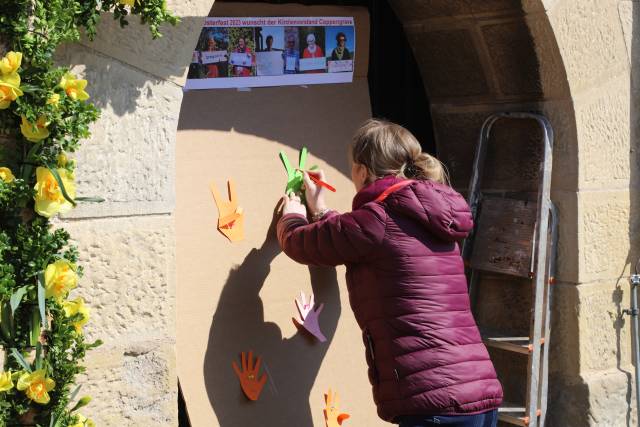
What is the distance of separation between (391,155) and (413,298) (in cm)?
41

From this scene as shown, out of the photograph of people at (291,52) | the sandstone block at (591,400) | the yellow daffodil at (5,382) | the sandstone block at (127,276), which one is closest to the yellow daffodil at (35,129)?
the sandstone block at (127,276)

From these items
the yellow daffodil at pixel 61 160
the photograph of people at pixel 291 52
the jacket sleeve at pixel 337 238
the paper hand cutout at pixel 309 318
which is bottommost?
the paper hand cutout at pixel 309 318

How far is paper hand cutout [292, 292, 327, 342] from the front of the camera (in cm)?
319

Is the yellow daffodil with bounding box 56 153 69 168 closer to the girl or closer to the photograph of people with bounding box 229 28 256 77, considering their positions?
the girl

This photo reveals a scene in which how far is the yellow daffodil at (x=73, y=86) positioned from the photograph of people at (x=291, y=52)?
1.16m

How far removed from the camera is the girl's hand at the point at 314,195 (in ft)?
10.1

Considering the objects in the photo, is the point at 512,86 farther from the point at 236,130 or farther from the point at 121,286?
the point at 121,286

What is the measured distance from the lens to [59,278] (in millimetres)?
2184

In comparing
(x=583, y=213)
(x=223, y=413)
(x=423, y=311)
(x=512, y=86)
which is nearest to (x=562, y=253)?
(x=583, y=213)

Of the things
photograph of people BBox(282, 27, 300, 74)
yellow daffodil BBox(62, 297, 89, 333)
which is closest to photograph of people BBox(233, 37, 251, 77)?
photograph of people BBox(282, 27, 300, 74)

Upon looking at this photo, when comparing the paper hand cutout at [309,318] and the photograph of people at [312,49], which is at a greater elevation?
the photograph of people at [312,49]

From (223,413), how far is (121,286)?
27.6 inches

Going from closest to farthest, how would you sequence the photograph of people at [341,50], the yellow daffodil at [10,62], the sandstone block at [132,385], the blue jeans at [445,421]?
the yellow daffodil at [10,62] < the sandstone block at [132,385] < the blue jeans at [445,421] < the photograph of people at [341,50]

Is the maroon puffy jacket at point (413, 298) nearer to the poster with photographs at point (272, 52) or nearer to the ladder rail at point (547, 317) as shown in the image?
the poster with photographs at point (272, 52)
